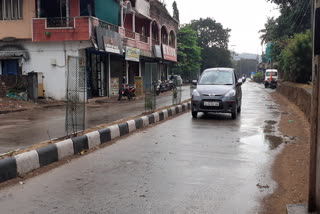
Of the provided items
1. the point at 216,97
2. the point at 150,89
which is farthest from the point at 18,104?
the point at 216,97

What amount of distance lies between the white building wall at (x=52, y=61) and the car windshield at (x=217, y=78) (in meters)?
8.12

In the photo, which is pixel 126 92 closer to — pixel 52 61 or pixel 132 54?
pixel 52 61

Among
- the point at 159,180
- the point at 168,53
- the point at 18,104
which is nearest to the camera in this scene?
the point at 159,180

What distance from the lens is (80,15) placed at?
748 inches

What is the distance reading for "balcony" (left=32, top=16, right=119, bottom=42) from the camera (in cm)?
1803

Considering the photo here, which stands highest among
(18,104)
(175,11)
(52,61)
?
(175,11)

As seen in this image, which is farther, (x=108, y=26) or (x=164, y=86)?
(x=164, y=86)

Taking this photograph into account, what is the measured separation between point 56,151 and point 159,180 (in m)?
2.10

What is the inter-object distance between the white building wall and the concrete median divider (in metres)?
10.1

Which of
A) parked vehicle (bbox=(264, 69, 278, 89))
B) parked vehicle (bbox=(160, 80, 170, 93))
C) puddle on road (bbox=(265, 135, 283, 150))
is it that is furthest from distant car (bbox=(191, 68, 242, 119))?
parked vehicle (bbox=(264, 69, 278, 89))

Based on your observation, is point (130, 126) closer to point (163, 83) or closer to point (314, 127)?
point (314, 127)

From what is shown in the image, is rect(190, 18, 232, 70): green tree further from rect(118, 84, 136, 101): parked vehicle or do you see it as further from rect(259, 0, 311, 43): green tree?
rect(118, 84, 136, 101): parked vehicle

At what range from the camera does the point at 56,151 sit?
605 centimetres

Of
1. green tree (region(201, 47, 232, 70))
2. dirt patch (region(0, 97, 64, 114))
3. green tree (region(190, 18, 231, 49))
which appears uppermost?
green tree (region(190, 18, 231, 49))
